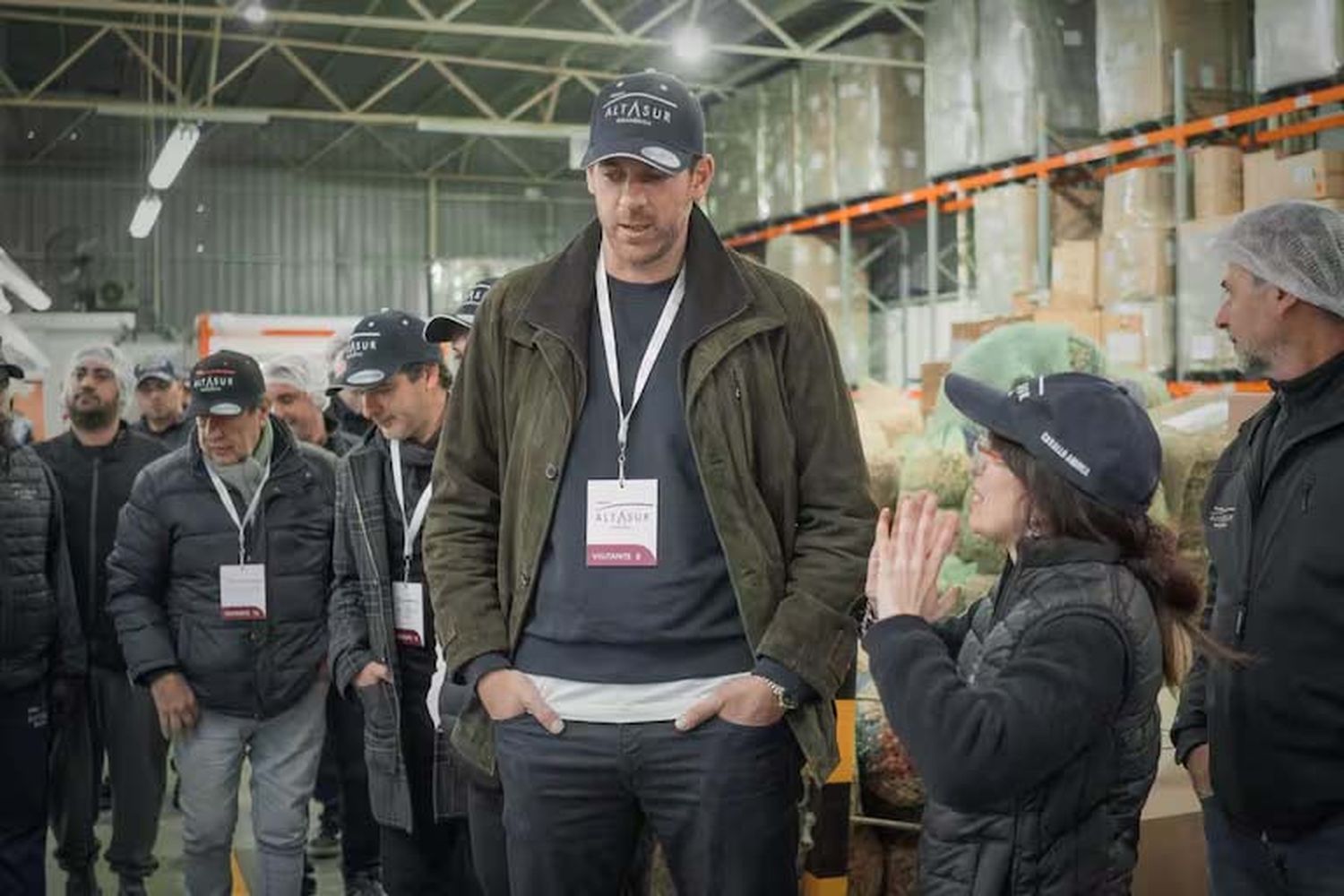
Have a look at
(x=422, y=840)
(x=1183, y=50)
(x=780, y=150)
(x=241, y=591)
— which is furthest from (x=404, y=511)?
(x=780, y=150)

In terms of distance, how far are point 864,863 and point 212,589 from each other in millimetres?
1734

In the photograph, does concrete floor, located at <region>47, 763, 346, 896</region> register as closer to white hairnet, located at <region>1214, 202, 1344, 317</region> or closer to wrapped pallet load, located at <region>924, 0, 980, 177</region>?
white hairnet, located at <region>1214, 202, 1344, 317</region>

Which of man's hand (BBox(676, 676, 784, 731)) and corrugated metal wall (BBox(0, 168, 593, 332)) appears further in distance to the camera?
corrugated metal wall (BBox(0, 168, 593, 332))

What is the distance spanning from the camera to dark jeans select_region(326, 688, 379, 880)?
13.6 ft

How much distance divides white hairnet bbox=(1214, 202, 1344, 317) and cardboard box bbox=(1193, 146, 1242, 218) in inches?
200

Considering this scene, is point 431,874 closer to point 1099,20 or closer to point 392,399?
point 392,399

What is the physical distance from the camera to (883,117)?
10.2 m

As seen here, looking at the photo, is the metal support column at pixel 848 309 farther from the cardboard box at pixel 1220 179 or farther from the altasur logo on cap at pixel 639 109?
the altasur logo on cap at pixel 639 109

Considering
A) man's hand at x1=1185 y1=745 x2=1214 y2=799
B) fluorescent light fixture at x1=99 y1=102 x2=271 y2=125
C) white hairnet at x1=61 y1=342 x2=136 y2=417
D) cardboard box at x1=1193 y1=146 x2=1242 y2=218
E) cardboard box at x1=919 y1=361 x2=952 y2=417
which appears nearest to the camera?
man's hand at x1=1185 y1=745 x2=1214 y2=799

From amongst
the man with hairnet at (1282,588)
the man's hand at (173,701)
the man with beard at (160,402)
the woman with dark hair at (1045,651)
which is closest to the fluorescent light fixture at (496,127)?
the man with beard at (160,402)

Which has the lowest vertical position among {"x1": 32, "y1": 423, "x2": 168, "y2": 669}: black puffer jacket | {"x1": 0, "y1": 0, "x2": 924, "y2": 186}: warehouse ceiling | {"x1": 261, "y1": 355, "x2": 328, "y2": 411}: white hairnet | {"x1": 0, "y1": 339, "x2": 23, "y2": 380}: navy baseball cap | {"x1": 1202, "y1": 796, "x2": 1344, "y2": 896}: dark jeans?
{"x1": 1202, "y1": 796, "x2": 1344, "y2": 896}: dark jeans

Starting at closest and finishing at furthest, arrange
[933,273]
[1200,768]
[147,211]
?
[1200,768] → [933,273] → [147,211]

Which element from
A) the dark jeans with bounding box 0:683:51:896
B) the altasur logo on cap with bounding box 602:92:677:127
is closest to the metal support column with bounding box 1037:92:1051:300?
the dark jeans with bounding box 0:683:51:896

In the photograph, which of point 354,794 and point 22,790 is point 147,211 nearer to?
point 354,794
